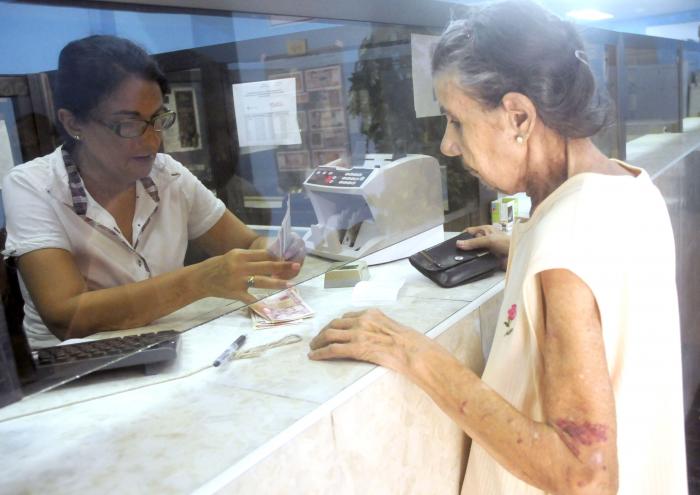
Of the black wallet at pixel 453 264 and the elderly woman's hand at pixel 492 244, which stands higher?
the elderly woman's hand at pixel 492 244

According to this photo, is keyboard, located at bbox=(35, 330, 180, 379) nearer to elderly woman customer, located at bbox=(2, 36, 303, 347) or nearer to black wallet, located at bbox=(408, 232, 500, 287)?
elderly woman customer, located at bbox=(2, 36, 303, 347)

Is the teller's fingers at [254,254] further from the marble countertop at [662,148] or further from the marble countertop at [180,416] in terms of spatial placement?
the marble countertop at [662,148]

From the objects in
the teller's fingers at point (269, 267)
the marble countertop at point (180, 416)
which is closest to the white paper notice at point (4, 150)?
the marble countertop at point (180, 416)

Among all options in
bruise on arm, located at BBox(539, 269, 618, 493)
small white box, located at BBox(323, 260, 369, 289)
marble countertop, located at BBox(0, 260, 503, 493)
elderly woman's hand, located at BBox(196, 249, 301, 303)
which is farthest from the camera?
small white box, located at BBox(323, 260, 369, 289)

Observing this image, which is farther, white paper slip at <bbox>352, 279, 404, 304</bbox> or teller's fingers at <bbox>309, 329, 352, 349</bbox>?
white paper slip at <bbox>352, 279, 404, 304</bbox>

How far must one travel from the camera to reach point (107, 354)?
93cm

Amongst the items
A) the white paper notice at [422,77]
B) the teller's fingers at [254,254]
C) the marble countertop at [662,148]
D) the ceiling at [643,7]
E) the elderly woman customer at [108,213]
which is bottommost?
the marble countertop at [662,148]

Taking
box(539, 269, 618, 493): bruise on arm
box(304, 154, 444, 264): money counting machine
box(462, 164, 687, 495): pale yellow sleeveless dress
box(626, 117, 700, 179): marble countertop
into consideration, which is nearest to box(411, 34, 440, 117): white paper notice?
box(304, 154, 444, 264): money counting machine

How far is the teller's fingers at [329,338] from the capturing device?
100cm

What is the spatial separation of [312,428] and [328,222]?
75 centimetres

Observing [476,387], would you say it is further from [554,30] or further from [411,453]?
[554,30]

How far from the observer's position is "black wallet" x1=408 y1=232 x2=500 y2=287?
1.39 meters

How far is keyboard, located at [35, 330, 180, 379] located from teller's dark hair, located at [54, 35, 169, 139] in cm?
33

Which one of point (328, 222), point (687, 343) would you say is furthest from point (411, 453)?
point (687, 343)
